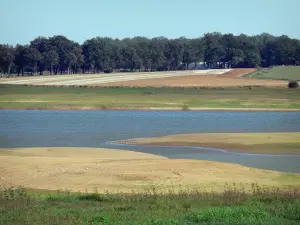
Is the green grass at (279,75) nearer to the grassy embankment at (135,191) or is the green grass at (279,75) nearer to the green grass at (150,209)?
the grassy embankment at (135,191)

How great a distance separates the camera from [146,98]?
263ft

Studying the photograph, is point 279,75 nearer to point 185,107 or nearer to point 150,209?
point 185,107

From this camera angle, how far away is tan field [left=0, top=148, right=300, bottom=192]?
24.4m

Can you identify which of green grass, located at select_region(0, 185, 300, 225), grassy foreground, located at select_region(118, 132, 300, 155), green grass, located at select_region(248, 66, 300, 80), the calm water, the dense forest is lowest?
the calm water

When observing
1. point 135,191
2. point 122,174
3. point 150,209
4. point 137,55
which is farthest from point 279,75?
point 150,209

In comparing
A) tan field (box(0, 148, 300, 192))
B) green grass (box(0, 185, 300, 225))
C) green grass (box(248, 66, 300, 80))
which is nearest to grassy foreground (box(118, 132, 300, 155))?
tan field (box(0, 148, 300, 192))

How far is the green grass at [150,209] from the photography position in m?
13.9

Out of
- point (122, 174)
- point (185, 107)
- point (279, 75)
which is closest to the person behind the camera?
point (122, 174)

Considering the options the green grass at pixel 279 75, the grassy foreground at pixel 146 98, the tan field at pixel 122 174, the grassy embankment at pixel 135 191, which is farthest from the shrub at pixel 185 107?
the green grass at pixel 279 75

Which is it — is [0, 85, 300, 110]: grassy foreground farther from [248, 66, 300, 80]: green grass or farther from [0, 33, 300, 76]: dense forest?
[0, 33, 300, 76]: dense forest

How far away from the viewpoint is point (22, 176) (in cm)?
2614

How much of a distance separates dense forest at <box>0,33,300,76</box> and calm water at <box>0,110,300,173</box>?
227 feet

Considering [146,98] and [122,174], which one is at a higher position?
[122,174]

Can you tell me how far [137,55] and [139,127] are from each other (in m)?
114
